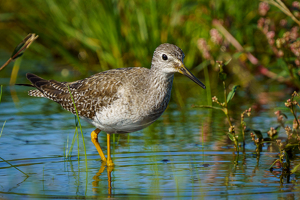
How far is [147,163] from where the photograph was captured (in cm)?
581

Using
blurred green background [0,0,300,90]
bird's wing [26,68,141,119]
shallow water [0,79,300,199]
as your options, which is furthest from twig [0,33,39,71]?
blurred green background [0,0,300,90]

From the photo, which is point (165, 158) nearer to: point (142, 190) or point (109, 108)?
point (109, 108)

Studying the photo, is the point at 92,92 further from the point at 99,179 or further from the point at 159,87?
the point at 99,179

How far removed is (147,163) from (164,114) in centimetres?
304

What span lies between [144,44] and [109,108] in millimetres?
5280

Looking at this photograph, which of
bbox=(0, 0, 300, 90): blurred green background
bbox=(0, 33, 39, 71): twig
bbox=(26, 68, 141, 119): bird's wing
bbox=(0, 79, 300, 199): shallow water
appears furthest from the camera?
bbox=(0, 0, 300, 90): blurred green background

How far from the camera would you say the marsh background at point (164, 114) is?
Result: 4.97m

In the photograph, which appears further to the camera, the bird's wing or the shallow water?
the bird's wing

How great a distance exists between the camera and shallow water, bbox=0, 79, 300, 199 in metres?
4.67

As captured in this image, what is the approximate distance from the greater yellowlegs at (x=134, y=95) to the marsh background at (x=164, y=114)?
47cm

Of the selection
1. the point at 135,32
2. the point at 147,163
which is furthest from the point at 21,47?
the point at 135,32

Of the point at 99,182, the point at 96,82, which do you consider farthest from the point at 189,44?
the point at 99,182

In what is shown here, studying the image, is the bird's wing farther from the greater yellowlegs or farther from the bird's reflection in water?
the bird's reflection in water

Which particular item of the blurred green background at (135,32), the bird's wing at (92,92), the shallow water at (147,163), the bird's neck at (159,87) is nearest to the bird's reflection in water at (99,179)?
the shallow water at (147,163)
